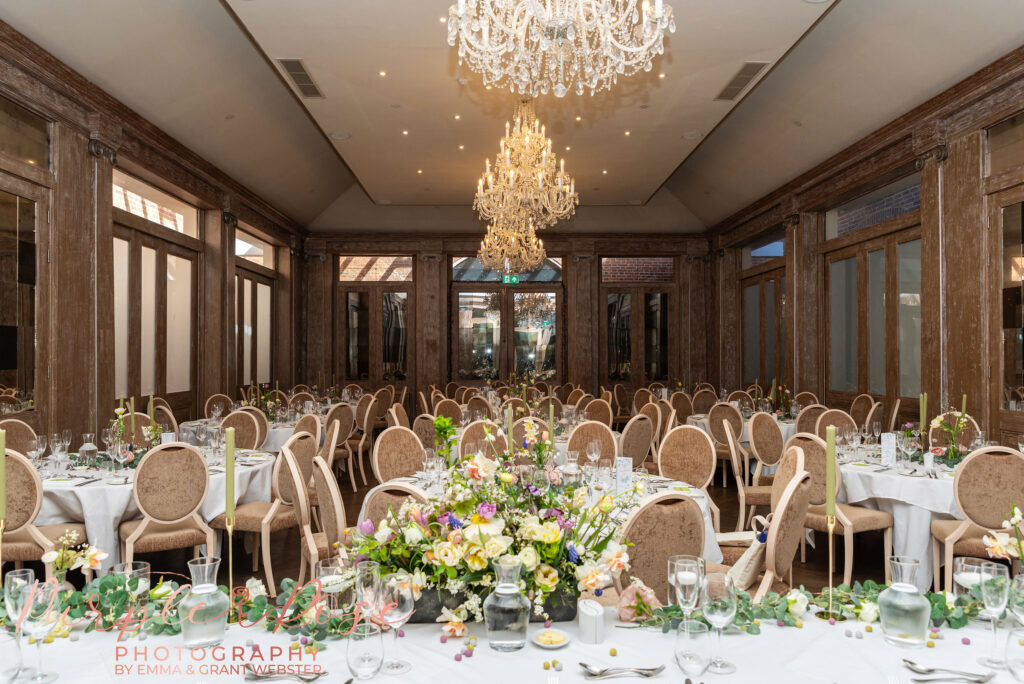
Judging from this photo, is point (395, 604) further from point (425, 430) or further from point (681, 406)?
point (681, 406)

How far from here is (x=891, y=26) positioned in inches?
239

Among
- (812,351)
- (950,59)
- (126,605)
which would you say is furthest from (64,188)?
(812,351)

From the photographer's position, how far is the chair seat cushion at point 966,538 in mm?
3965

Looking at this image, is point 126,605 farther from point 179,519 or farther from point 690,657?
point 179,519

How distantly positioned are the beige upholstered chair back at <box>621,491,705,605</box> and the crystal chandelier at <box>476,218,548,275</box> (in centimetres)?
611

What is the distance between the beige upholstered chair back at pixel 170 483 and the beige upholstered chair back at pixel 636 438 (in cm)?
329

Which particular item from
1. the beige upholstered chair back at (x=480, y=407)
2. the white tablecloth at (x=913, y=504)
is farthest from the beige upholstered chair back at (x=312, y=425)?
the white tablecloth at (x=913, y=504)

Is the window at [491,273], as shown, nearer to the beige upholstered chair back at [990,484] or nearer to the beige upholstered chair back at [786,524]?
the beige upholstered chair back at [990,484]

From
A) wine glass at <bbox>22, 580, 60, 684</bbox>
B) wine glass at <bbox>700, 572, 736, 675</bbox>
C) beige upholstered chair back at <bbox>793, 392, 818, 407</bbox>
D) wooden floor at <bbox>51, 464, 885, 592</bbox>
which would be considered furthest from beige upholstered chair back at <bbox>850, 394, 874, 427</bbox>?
wine glass at <bbox>22, 580, 60, 684</bbox>

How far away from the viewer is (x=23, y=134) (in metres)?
5.68

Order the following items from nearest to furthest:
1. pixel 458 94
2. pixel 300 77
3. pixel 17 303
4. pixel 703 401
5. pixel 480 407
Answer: pixel 17 303, pixel 300 77, pixel 458 94, pixel 480 407, pixel 703 401

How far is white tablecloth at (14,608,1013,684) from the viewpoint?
59.4 inches

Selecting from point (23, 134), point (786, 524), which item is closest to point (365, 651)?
point (786, 524)

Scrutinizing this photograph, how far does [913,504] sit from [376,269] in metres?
11.0
